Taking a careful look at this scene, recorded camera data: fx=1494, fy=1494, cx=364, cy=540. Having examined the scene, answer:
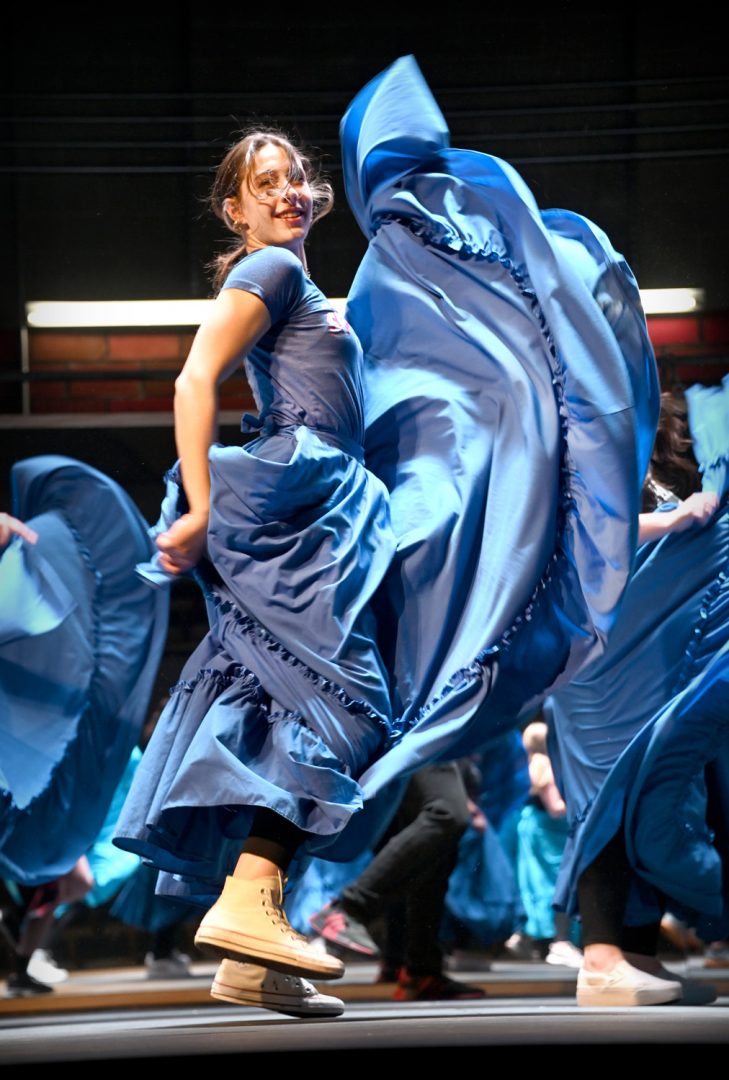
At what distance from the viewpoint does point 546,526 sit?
2205 millimetres

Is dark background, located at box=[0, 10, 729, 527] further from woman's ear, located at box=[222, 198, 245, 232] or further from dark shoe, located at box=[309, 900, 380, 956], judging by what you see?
dark shoe, located at box=[309, 900, 380, 956]

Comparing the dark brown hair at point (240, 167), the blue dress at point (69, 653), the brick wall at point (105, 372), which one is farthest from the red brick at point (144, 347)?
the dark brown hair at point (240, 167)

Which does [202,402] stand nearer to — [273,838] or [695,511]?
[273,838]

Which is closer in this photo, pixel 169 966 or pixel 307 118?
pixel 307 118

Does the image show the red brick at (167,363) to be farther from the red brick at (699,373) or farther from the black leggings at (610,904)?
the black leggings at (610,904)

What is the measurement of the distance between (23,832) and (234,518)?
1.46m

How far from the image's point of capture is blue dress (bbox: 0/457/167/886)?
332cm

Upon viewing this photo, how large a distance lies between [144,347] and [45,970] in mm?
1437

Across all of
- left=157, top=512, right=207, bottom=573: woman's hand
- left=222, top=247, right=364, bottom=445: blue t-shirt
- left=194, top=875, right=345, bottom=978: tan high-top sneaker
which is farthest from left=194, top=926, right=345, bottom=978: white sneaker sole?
left=222, top=247, right=364, bottom=445: blue t-shirt

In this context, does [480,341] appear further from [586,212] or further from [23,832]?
[23,832]

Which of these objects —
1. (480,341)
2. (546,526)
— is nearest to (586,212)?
(480,341)

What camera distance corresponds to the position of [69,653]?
135 inches

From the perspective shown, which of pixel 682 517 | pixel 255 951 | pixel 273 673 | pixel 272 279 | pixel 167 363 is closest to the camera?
pixel 255 951

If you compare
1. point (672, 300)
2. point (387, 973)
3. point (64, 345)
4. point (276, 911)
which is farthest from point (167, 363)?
point (276, 911)
